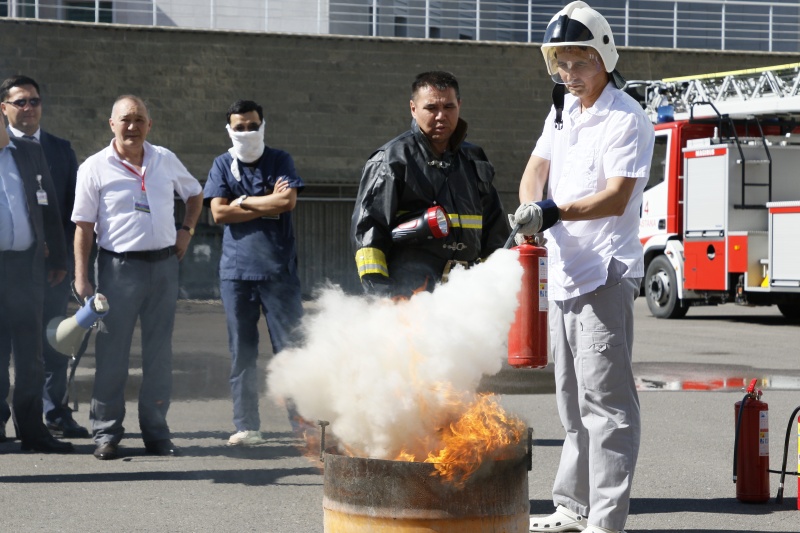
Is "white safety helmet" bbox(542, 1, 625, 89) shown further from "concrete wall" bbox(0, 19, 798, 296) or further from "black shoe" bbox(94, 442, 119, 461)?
"concrete wall" bbox(0, 19, 798, 296)

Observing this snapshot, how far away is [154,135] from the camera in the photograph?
79.0ft

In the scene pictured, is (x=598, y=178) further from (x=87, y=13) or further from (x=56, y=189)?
(x=87, y=13)

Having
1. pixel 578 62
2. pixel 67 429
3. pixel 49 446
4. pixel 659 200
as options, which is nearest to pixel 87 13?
pixel 659 200

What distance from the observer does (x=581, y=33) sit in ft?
15.5

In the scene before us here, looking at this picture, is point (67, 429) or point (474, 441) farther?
point (67, 429)

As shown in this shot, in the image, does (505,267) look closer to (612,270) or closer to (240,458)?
(612,270)

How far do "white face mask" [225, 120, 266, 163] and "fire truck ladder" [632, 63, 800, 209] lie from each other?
37.3 feet

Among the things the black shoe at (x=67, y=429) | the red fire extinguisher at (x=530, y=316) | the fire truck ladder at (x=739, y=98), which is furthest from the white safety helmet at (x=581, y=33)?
the fire truck ladder at (x=739, y=98)

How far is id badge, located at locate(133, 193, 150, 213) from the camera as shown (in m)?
7.30

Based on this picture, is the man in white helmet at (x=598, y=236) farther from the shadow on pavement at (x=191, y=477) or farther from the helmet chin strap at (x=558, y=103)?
the shadow on pavement at (x=191, y=477)

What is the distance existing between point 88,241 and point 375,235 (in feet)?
8.52

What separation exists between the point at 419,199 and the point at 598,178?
3.48ft

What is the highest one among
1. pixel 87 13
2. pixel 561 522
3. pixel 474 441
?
pixel 87 13

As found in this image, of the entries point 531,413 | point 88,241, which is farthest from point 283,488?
→ point 531,413
